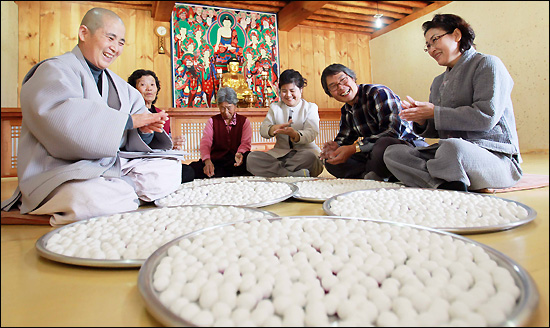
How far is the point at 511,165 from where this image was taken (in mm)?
1647

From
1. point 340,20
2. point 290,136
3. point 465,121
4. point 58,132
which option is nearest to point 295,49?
point 340,20

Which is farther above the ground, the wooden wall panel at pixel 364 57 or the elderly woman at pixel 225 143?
the wooden wall panel at pixel 364 57

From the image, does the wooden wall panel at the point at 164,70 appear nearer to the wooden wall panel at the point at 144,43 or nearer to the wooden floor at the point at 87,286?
the wooden wall panel at the point at 144,43

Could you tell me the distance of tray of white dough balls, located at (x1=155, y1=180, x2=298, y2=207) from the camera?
4.92ft

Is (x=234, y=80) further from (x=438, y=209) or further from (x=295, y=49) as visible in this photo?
(x=438, y=209)

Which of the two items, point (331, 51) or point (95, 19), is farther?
point (331, 51)

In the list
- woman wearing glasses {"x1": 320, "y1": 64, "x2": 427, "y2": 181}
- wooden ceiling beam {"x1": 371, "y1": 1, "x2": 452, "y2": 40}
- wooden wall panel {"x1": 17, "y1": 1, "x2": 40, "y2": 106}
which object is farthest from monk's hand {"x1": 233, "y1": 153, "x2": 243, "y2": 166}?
wooden ceiling beam {"x1": 371, "y1": 1, "x2": 452, "y2": 40}

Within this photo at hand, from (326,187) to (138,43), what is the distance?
14.7 ft

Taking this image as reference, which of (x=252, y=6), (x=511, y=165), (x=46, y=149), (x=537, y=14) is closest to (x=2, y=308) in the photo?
(x=537, y=14)

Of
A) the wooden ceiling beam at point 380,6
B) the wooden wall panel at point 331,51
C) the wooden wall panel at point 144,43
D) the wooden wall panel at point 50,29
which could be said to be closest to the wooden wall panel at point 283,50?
the wooden wall panel at point 331,51

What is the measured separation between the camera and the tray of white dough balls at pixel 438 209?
99 cm

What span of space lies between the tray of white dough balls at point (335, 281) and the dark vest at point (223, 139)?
2317mm

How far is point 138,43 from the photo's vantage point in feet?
16.6

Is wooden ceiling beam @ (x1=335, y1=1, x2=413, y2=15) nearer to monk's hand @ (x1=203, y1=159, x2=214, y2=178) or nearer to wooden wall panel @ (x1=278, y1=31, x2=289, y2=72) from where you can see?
wooden wall panel @ (x1=278, y1=31, x2=289, y2=72)
